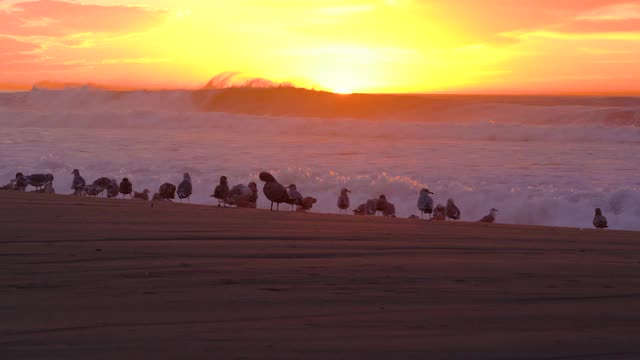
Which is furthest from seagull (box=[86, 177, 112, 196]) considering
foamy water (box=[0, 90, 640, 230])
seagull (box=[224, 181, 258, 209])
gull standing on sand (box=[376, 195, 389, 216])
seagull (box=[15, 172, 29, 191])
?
gull standing on sand (box=[376, 195, 389, 216])

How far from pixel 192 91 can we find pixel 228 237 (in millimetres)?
69023

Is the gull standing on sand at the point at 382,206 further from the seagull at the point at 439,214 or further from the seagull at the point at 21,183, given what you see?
the seagull at the point at 21,183

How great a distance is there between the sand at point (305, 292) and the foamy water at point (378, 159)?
8754mm

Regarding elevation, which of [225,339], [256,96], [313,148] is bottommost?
[225,339]

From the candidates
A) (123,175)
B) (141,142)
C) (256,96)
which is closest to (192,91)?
(256,96)

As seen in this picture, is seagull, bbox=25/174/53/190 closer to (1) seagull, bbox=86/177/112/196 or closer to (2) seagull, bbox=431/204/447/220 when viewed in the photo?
(1) seagull, bbox=86/177/112/196

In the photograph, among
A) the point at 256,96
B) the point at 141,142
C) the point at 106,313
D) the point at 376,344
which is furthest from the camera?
the point at 256,96

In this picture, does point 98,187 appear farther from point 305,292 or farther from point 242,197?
point 305,292

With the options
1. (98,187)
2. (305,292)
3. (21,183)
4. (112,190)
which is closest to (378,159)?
(112,190)

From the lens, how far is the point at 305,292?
15.2 ft

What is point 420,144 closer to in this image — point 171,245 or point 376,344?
point 171,245

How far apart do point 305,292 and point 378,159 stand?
76.2 feet

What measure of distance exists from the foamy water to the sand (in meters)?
8.75

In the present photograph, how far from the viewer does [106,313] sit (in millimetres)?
4016
